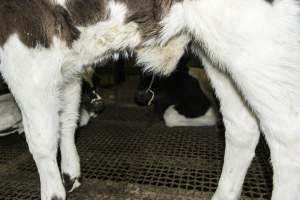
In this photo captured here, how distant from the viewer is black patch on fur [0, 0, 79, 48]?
139 cm

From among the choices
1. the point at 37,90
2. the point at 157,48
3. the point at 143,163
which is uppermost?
the point at 157,48

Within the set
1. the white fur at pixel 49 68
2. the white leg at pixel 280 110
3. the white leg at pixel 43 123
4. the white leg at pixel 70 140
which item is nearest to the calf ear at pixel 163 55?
the white fur at pixel 49 68

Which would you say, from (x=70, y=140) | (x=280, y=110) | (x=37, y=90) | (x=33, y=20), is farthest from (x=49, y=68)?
(x=280, y=110)

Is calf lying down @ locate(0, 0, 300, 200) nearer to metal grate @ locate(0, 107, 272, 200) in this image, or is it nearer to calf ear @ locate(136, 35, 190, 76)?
calf ear @ locate(136, 35, 190, 76)

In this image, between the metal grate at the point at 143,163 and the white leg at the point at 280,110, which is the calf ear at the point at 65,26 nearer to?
the white leg at the point at 280,110

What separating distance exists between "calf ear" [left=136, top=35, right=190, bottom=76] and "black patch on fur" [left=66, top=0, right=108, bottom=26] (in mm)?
297

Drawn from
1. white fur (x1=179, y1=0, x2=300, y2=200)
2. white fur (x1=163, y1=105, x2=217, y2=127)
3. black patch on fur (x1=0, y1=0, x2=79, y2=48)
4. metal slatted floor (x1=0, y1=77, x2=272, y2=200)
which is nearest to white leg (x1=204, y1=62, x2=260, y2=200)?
metal slatted floor (x1=0, y1=77, x2=272, y2=200)

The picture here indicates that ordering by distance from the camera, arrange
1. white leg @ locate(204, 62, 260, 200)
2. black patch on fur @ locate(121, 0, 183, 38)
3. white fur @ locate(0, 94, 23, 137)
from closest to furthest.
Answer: black patch on fur @ locate(121, 0, 183, 38)
white leg @ locate(204, 62, 260, 200)
white fur @ locate(0, 94, 23, 137)

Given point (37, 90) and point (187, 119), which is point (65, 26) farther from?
point (187, 119)

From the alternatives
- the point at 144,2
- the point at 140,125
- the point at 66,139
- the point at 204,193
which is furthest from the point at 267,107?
the point at 140,125

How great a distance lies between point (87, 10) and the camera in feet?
4.58

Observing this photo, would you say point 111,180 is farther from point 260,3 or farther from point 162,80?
point 162,80

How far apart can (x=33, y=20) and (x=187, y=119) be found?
7.87 feet

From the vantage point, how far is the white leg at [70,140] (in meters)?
2.09
